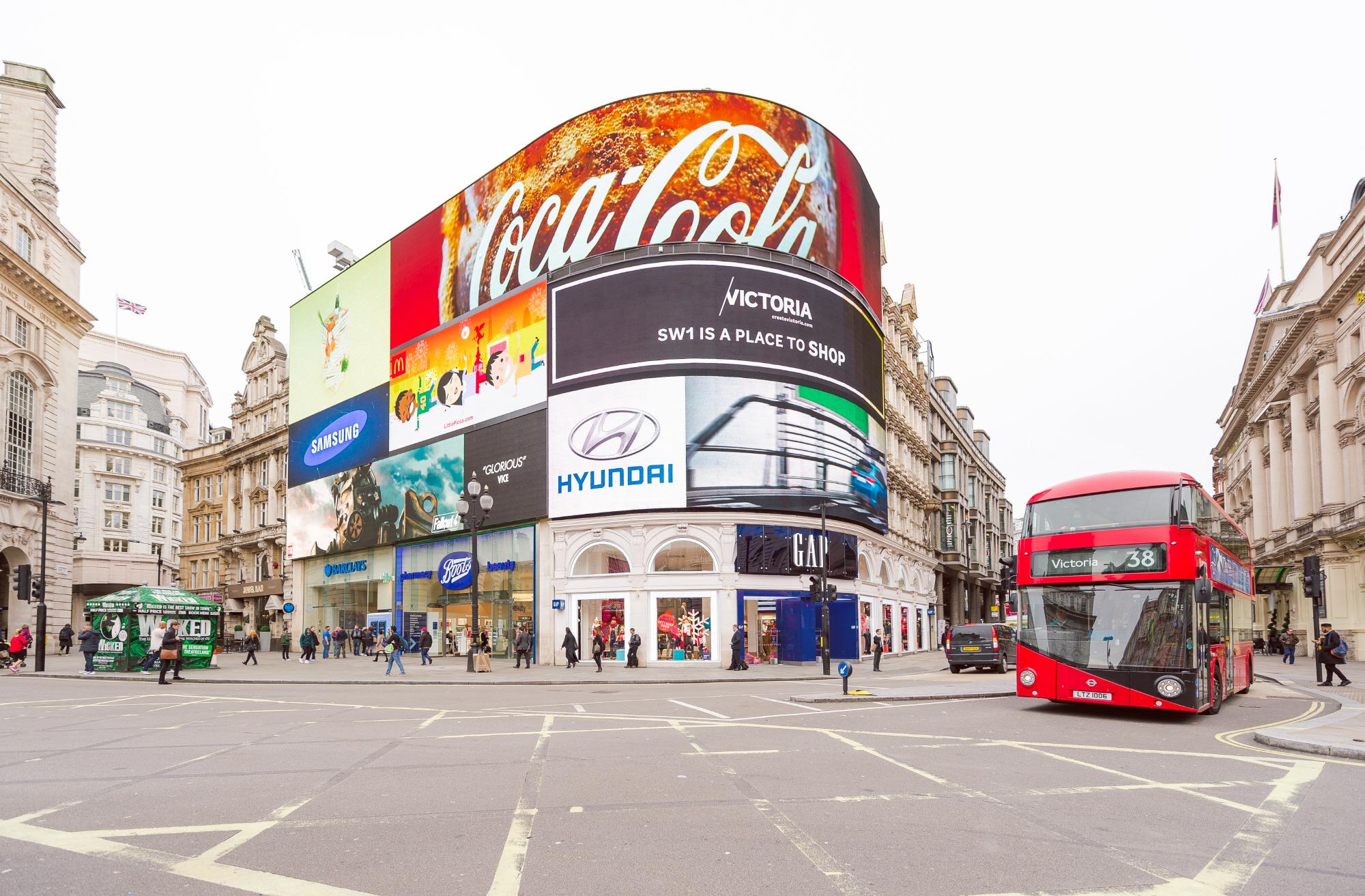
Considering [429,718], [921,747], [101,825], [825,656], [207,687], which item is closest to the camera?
[101,825]

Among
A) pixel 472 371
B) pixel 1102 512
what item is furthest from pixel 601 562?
pixel 1102 512

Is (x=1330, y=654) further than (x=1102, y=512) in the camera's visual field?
Yes

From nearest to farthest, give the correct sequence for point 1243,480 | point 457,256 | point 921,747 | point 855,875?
point 855,875
point 921,747
point 457,256
point 1243,480

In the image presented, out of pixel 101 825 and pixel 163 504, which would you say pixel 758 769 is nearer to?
pixel 101 825

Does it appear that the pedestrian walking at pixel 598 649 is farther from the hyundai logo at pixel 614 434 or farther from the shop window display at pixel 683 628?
the hyundai logo at pixel 614 434

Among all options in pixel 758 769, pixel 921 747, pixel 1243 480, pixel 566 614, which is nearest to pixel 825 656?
pixel 566 614

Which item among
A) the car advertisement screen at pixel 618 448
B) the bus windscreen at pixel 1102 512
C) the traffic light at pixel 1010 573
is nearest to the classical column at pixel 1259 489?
the car advertisement screen at pixel 618 448

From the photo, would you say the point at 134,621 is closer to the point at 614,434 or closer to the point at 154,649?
the point at 154,649

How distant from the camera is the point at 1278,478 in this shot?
63312mm

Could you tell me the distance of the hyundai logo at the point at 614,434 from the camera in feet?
127

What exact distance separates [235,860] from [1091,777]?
8563 millimetres

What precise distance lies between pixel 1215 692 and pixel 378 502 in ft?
140

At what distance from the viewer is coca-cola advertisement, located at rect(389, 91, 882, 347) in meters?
40.3

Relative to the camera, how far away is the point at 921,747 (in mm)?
13406
